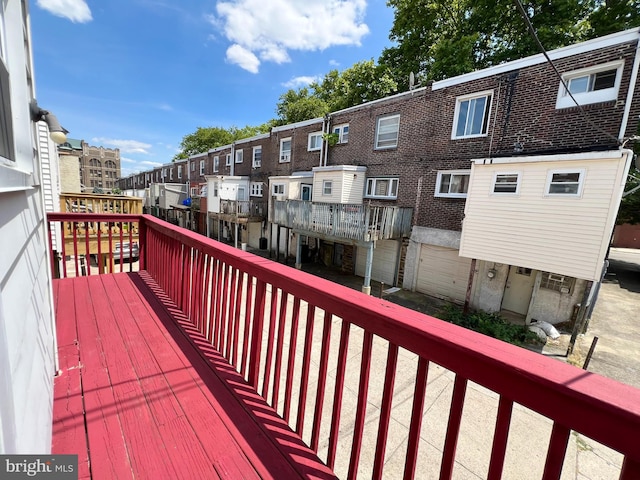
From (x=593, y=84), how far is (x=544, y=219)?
3.53 metres

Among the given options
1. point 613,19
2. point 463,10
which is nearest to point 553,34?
point 613,19

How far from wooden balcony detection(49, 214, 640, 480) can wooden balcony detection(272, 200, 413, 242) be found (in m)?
6.36

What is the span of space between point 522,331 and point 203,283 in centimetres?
831

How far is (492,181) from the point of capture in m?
7.98

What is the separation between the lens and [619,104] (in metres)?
6.54

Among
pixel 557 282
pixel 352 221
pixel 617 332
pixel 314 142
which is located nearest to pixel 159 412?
pixel 352 221

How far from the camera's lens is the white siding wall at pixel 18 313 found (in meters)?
0.77

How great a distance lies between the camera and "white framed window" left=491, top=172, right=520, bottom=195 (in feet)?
24.9

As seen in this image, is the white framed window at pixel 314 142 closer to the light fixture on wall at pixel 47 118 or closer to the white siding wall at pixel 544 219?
the white siding wall at pixel 544 219

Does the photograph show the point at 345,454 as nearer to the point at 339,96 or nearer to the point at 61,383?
the point at 61,383

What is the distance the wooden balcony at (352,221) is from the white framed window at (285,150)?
501 centimetres

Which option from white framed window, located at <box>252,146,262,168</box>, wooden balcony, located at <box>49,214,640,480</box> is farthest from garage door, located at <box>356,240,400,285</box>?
white framed window, located at <box>252,146,262,168</box>

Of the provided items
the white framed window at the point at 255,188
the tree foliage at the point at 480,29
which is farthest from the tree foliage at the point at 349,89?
the white framed window at the point at 255,188

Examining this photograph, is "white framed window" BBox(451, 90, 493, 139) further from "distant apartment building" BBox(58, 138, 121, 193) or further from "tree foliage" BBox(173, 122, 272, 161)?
"distant apartment building" BBox(58, 138, 121, 193)
